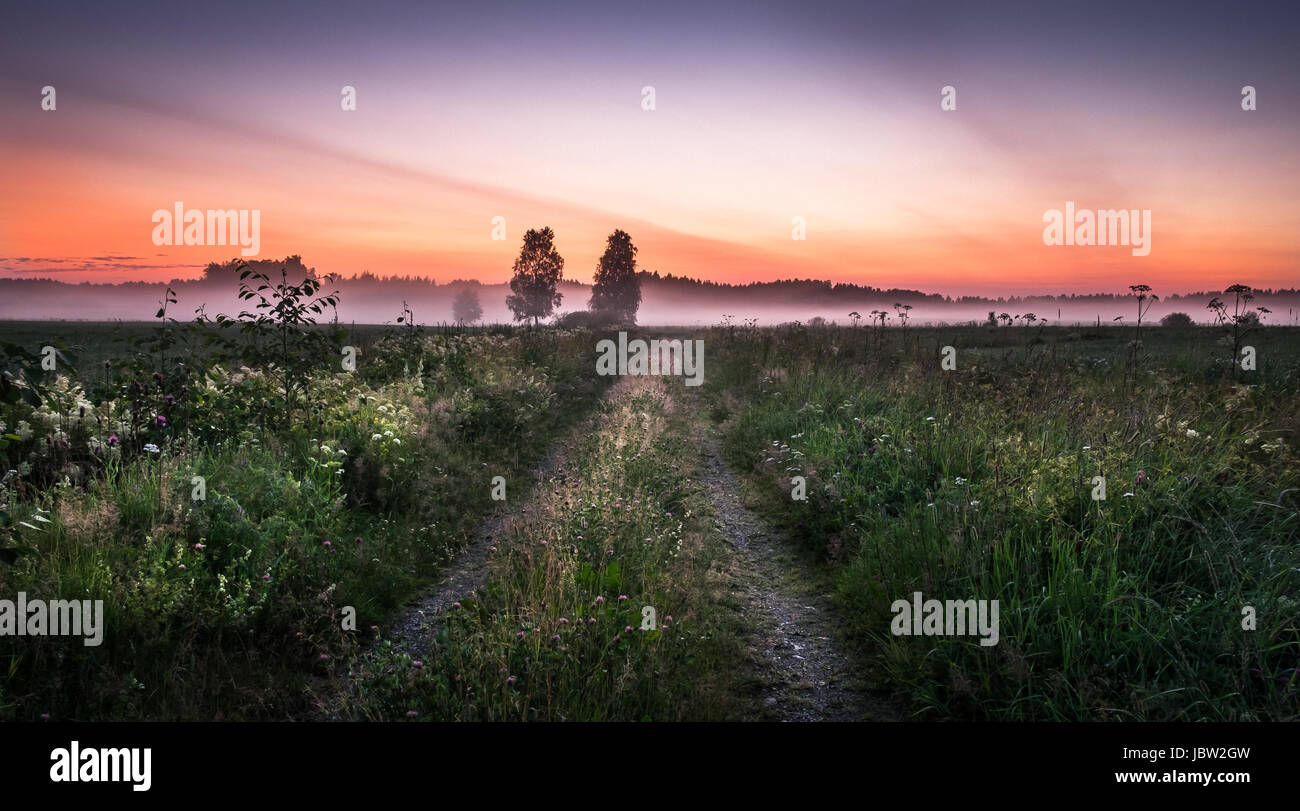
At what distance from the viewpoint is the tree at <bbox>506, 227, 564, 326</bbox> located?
6731 cm

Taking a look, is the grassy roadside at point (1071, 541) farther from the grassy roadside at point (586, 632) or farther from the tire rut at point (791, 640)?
the grassy roadside at point (586, 632)

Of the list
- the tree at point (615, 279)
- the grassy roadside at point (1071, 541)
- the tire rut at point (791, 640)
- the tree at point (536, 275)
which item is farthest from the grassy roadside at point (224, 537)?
the tree at point (615, 279)

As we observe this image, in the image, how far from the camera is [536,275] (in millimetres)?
67500

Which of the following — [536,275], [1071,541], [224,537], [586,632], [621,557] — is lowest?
[586,632]

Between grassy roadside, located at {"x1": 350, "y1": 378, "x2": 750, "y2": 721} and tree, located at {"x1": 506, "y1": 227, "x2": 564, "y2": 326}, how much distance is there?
202 feet

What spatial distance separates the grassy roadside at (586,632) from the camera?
3934 mm

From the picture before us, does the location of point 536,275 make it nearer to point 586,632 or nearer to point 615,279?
point 615,279

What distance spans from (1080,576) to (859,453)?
4247mm

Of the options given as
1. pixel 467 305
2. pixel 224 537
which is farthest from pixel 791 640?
pixel 467 305

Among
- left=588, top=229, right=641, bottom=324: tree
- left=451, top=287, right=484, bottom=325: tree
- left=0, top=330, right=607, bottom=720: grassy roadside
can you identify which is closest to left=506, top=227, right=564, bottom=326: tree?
left=588, top=229, right=641, bottom=324: tree

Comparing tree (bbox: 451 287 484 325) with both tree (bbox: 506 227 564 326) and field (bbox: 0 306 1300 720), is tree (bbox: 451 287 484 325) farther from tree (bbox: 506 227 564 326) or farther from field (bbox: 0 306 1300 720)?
field (bbox: 0 306 1300 720)

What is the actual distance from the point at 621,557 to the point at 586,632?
1.53 meters

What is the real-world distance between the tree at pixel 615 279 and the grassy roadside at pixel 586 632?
219ft
